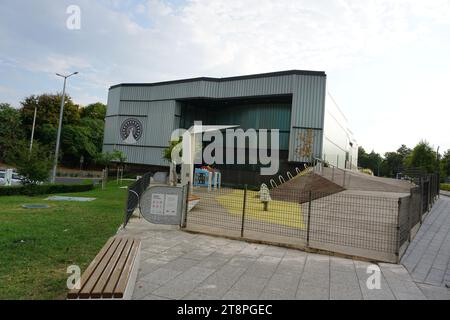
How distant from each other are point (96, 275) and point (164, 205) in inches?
200

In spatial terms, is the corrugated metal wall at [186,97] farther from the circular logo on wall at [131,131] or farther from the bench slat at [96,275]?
the bench slat at [96,275]

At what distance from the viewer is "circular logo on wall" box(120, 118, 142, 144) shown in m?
36.1

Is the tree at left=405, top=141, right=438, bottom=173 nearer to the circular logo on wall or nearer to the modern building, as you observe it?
Answer: the modern building

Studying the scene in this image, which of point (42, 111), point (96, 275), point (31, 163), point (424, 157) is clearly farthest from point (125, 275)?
point (42, 111)

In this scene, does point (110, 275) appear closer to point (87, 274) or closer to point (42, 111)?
point (87, 274)

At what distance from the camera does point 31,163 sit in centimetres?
1789

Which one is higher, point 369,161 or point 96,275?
point 369,161

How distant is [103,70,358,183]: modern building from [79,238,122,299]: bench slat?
Answer: 23538mm

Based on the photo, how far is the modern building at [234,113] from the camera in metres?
26.9

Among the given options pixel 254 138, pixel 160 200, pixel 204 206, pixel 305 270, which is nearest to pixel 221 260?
pixel 305 270

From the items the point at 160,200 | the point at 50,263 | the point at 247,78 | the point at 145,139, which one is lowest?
the point at 50,263

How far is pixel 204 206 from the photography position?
11.7m
